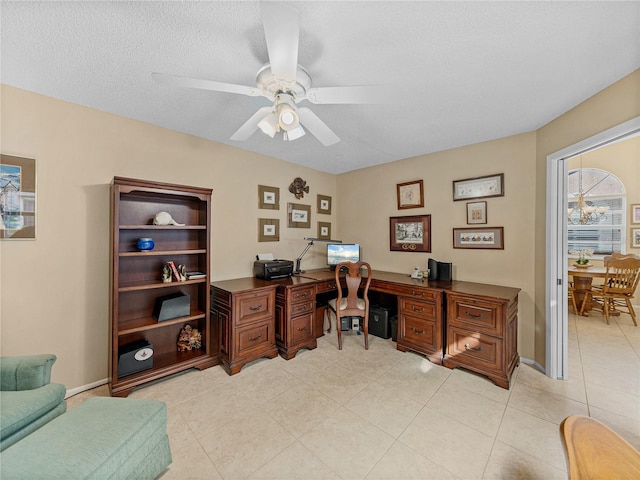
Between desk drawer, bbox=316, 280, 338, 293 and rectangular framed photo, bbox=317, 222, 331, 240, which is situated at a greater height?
rectangular framed photo, bbox=317, 222, 331, 240

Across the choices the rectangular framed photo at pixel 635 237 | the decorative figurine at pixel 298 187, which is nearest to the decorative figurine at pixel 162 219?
the decorative figurine at pixel 298 187

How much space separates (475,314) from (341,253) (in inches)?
77.4

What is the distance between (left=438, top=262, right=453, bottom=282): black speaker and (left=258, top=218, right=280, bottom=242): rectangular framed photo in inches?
86.0

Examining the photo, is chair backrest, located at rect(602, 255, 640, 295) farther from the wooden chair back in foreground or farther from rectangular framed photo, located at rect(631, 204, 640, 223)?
the wooden chair back in foreground

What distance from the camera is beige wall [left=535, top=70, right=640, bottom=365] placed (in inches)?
65.3

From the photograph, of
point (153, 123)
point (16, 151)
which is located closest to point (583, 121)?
point (153, 123)

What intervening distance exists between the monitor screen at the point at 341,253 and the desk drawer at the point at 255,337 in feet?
4.96

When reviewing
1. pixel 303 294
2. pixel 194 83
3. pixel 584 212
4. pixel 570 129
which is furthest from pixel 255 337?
pixel 584 212

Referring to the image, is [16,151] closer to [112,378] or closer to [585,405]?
[112,378]

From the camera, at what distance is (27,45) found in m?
1.45

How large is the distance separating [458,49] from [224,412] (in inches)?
115

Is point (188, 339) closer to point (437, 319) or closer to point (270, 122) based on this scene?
point (270, 122)

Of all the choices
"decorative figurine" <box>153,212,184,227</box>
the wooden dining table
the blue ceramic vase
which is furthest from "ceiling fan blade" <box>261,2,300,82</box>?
the wooden dining table

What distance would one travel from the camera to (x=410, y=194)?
139 inches
